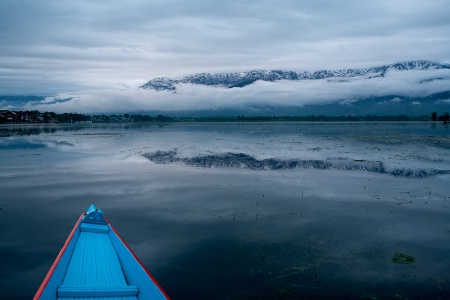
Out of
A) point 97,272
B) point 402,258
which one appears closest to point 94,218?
point 97,272

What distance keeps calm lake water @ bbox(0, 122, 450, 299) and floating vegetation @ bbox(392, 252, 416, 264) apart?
253mm

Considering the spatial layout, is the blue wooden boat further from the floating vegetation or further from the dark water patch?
the dark water patch

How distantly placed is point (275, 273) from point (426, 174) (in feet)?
80.2

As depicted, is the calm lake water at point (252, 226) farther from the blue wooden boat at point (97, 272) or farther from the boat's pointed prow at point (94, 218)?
the boat's pointed prow at point (94, 218)

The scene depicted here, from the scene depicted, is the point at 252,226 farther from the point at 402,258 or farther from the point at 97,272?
the point at 97,272

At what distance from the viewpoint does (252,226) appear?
18.1 metres

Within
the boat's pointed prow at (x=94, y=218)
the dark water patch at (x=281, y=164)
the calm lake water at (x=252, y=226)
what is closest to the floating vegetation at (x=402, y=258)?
the calm lake water at (x=252, y=226)

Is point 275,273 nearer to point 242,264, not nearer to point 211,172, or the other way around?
point 242,264

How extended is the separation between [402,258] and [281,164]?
2438cm

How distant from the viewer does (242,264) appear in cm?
1387

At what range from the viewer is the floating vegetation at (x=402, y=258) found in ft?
46.1

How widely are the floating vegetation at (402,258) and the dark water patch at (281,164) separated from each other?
1858 centimetres

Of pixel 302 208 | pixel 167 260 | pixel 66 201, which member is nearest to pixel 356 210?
pixel 302 208

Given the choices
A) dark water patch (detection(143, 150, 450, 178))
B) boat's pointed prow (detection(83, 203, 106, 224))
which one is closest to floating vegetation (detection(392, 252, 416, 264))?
boat's pointed prow (detection(83, 203, 106, 224))
